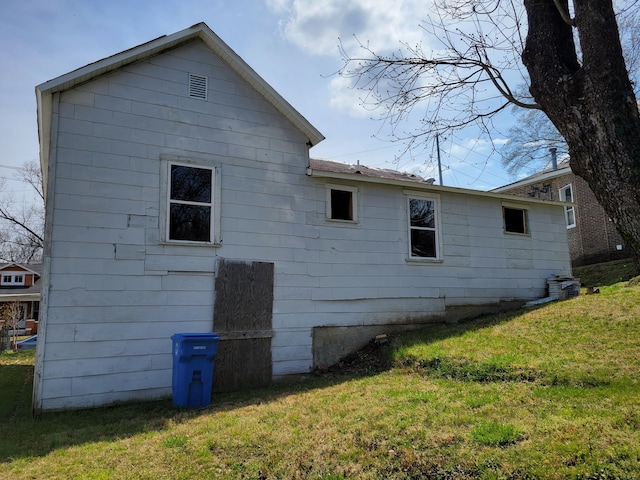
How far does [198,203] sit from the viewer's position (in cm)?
849

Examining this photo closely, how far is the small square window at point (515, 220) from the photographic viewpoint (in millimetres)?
12398

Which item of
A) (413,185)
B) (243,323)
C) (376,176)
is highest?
(376,176)

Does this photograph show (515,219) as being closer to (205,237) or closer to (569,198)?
(205,237)

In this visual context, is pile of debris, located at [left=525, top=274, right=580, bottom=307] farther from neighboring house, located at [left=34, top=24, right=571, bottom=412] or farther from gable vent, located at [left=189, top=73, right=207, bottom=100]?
gable vent, located at [left=189, top=73, right=207, bottom=100]

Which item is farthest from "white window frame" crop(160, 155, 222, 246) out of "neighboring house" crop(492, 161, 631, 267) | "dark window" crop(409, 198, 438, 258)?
"neighboring house" crop(492, 161, 631, 267)

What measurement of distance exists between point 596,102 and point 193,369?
240 inches

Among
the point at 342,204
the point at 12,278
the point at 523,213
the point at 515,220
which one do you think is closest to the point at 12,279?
the point at 12,278

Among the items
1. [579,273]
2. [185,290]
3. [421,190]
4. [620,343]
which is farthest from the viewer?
Result: [579,273]

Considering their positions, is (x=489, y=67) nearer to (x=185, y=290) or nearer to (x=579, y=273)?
(x=185, y=290)

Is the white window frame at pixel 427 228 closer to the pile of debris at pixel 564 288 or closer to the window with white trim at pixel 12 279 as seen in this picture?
the pile of debris at pixel 564 288

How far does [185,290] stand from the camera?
812cm

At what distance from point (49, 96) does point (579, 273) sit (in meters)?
17.9

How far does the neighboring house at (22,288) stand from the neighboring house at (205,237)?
24.8 metres

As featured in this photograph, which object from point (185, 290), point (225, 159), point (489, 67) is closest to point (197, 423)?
point (185, 290)
